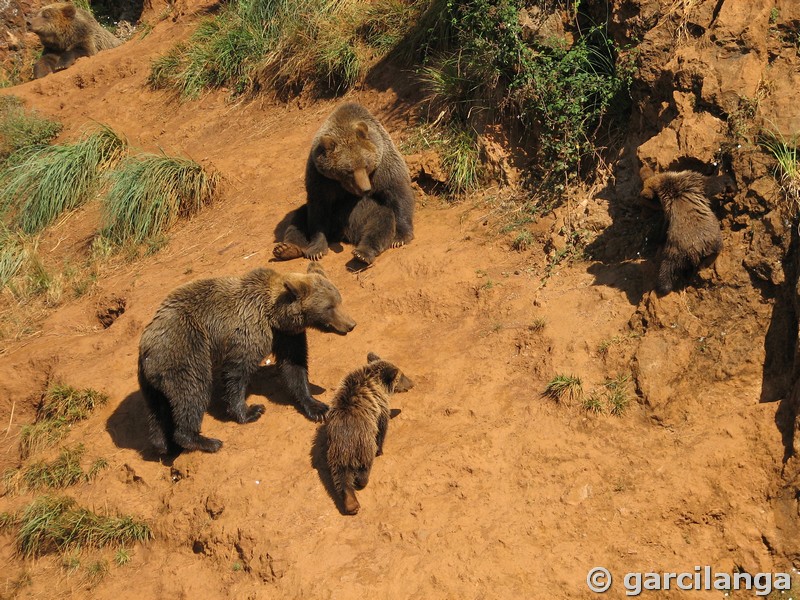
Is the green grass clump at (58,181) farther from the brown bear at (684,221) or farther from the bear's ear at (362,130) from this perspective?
the brown bear at (684,221)

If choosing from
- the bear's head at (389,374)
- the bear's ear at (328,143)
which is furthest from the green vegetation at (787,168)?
the bear's ear at (328,143)

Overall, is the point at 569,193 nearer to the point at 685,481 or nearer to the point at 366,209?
the point at 366,209

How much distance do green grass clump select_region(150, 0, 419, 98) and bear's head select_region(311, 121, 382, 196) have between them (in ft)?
10.1

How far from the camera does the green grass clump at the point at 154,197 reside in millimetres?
10438

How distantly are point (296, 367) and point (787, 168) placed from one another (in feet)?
13.9

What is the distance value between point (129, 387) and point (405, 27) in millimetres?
6461

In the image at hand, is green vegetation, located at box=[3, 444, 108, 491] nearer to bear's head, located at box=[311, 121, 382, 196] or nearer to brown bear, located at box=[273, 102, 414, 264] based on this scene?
brown bear, located at box=[273, 102, 414, 264]

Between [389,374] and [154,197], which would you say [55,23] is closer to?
[154,197]

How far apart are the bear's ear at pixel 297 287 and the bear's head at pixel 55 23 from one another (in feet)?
41.0

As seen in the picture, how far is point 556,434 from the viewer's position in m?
6.06

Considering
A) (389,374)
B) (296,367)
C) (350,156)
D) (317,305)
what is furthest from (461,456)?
(350,156)

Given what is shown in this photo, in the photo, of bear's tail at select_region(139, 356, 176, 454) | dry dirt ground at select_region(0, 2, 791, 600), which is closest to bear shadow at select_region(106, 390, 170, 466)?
dry dirt ground at select_region(0, 2, 791, 600)

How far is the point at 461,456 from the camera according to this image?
605 centimetres

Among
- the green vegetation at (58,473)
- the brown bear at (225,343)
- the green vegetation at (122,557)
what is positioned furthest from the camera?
the green vegetation at (58,473)
